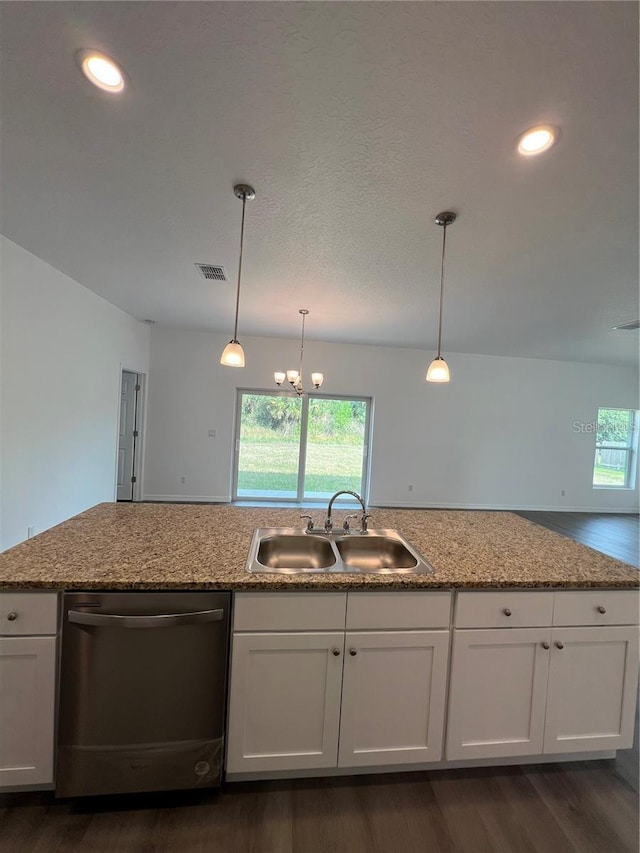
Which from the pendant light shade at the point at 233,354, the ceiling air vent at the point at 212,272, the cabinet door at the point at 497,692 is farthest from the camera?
the ceiling air vent at the point at 212,272

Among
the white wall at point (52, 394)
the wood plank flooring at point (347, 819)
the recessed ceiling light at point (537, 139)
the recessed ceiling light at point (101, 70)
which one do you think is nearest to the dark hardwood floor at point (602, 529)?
the wood plank flooring at point (347, 819)

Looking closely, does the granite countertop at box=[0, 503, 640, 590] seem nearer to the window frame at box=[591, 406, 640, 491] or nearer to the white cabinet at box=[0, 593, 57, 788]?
the white cabinet at box=[0, 593, 57, 788]

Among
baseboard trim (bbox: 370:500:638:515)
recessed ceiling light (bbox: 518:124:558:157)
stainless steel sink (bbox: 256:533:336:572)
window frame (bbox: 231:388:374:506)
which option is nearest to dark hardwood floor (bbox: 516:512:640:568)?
baseboard trim (bbox: 370:500:638:515)

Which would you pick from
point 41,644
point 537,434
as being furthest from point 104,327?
point 537,434

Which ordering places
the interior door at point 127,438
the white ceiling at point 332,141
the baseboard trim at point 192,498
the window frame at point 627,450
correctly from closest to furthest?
the white ceiling at point 332,141
the interior door at point 127,438
the baseboard trim at point 192,498
the window frame at point 627,450

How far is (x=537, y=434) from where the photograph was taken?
236 inches

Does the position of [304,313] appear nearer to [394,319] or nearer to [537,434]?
[394,319]

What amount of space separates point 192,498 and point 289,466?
161 cm

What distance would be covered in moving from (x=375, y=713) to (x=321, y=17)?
7.89 ft

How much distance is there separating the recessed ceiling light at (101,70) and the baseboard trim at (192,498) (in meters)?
4.77

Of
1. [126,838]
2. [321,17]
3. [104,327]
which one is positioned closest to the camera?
[321,17]

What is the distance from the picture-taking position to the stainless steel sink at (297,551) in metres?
1.70

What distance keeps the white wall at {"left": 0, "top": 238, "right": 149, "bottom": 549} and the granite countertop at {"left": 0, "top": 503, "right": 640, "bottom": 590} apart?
136 centimetres

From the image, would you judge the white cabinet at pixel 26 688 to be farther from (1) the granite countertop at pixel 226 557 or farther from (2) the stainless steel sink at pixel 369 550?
(2) the stainless steel sink at pixel 369 550
